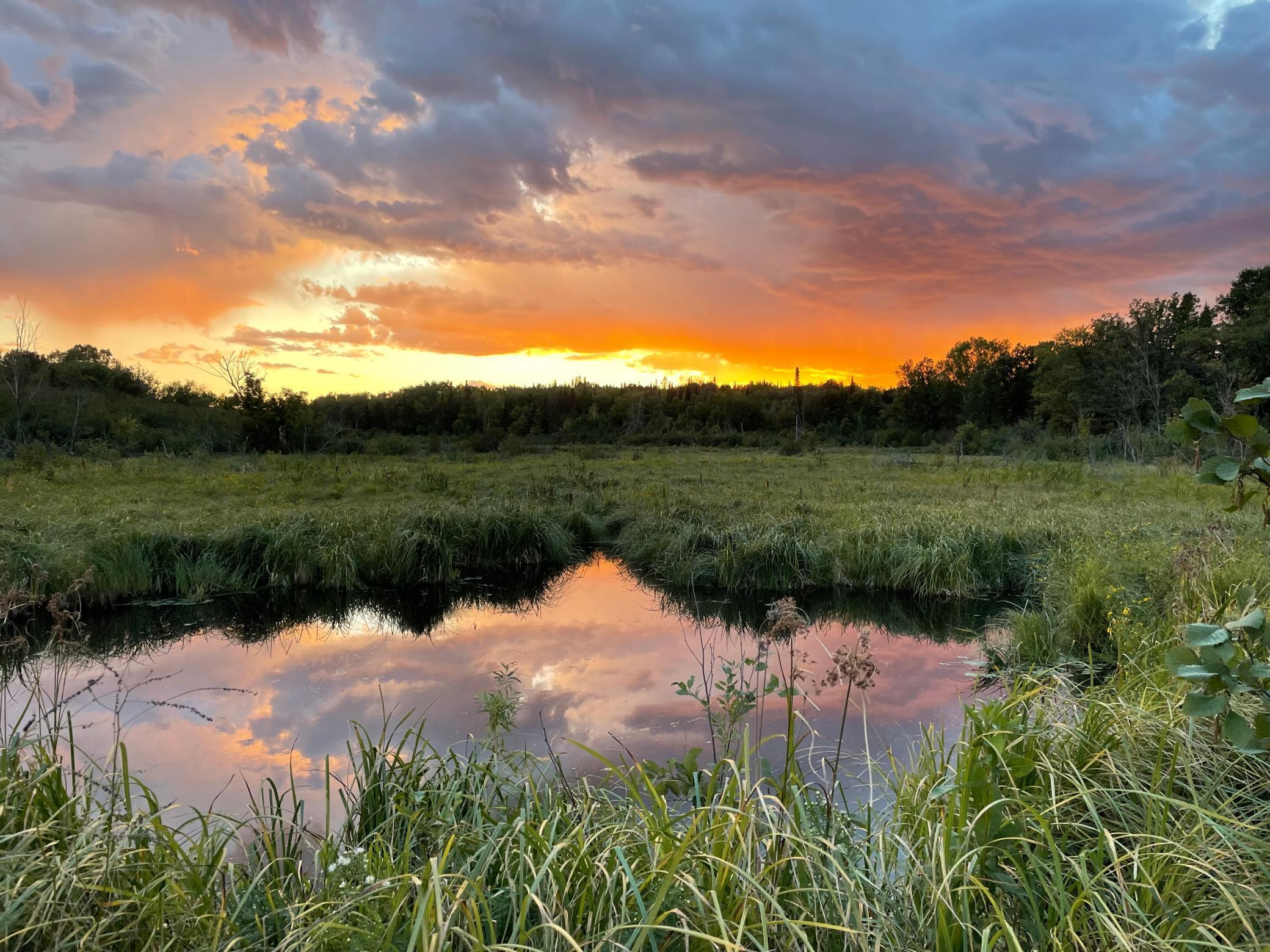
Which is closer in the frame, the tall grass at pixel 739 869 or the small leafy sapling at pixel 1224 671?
the small leafy sapling at pixel 1224 671

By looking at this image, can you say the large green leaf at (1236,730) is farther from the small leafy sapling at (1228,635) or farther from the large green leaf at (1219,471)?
the large green leaf at (1219,471)

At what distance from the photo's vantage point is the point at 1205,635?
1685 millimetres

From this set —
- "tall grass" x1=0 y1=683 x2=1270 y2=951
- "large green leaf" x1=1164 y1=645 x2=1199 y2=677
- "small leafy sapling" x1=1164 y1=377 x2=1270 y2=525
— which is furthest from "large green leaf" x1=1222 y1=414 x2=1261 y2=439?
"tall grass" x1=0 y1=683 x2=1270 y2=951

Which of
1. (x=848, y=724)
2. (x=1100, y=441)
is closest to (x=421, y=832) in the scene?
(x=848, y=724)

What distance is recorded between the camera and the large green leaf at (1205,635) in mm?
1629

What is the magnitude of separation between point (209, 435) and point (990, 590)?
1151 inches

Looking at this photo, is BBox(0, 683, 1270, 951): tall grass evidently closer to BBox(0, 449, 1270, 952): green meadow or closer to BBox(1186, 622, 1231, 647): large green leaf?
BBox(0, 449, 1270, 952): green meadow

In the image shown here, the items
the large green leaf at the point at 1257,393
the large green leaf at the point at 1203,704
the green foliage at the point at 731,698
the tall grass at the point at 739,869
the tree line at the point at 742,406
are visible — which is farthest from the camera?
the tree line at the point at 742,406

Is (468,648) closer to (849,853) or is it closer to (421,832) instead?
(421,832)

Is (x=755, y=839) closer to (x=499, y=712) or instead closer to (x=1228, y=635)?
(x=1228, y=635)

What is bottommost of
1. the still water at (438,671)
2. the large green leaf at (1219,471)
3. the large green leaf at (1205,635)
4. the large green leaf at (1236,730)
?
the still water at (438,671)

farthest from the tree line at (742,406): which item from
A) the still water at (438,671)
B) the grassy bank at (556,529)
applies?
the still water at (438,671)

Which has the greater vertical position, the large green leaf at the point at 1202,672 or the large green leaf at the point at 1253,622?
the large green leaf at the point at 1253,622

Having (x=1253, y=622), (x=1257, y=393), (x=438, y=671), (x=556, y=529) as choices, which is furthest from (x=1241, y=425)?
(x=556, y=529)
